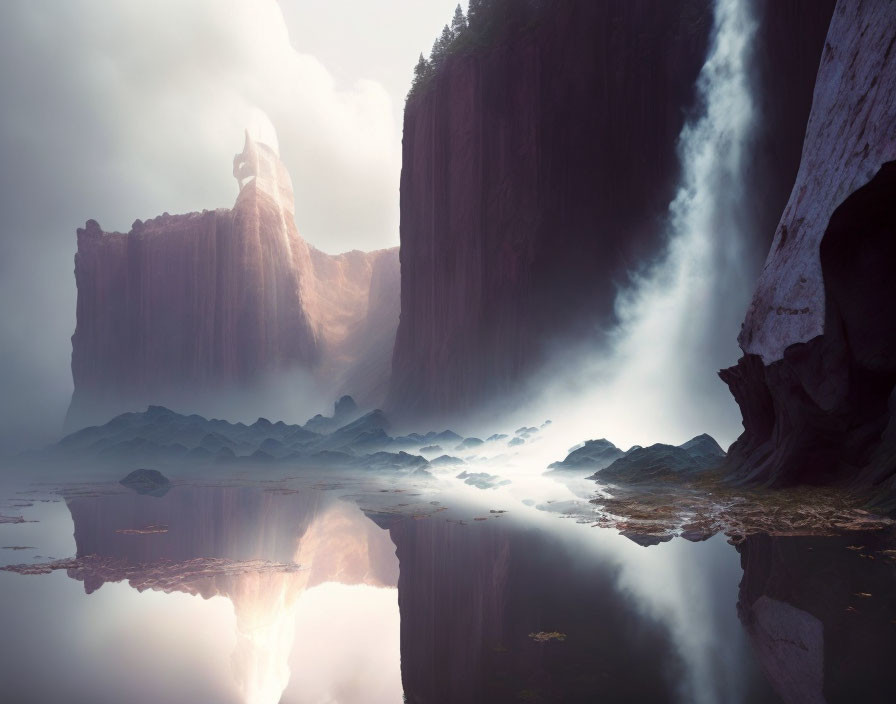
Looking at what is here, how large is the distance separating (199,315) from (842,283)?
6969 cm

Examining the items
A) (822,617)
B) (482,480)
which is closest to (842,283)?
(822,617)

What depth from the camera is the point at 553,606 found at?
6.29 metres

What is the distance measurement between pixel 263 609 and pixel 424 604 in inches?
65.9

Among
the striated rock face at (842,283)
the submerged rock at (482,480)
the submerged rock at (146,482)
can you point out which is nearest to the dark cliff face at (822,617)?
the striated rock face at (842,283)

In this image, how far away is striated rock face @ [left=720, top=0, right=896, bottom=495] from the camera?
11.8 m

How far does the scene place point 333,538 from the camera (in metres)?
11.1

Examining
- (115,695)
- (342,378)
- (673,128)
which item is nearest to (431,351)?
(673,128)

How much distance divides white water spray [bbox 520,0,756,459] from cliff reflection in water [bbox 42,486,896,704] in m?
21.3

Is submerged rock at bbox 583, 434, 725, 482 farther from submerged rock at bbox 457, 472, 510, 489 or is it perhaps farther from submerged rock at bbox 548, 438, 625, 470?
submerged rock at bbox 457, 472, 510, 489

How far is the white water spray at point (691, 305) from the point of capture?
3083 cm

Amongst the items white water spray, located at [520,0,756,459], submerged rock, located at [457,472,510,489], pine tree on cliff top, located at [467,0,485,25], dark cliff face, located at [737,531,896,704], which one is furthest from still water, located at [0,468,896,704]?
pine tree on cliff top, located at [467,0,485,25]

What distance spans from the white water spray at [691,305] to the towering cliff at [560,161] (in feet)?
3.28

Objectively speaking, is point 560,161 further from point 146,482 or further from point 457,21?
point 146,482

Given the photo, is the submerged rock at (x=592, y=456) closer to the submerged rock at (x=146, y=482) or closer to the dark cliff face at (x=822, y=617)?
the submerged rock at (x=146, y=482)
